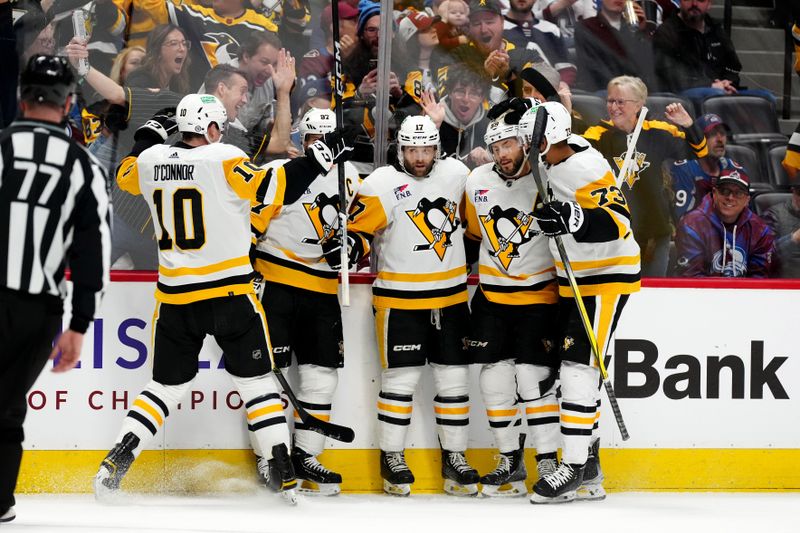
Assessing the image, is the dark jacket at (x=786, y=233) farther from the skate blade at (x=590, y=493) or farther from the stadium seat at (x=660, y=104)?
the skate blade at (x=590, y=493)

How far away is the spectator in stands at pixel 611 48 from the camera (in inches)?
212

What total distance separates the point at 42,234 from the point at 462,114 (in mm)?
2621

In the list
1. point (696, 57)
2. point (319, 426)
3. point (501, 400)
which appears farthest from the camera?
point (696, 57)

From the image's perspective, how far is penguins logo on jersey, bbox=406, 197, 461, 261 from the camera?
4.09 m

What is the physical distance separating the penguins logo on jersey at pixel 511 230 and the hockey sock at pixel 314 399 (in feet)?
2.49

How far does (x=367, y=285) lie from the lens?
4.21m

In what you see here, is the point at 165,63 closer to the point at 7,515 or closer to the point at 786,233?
the point at 7,515

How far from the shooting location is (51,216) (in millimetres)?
2877

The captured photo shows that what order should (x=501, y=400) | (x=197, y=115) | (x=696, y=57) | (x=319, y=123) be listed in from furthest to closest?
(x=696, y=57)
(x=319, y=123)
(x=501, y=400)
(x=197, y=115)

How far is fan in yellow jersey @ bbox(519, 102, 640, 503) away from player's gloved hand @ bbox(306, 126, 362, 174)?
612mm

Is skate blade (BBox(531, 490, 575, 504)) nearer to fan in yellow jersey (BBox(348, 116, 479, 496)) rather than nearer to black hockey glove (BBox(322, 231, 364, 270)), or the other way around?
fan in yellow jersey (BBox(348, 116, 479, 496))

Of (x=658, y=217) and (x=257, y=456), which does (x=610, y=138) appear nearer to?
(x=658, y=217)

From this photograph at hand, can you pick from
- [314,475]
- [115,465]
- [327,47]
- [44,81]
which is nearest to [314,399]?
[314,475]

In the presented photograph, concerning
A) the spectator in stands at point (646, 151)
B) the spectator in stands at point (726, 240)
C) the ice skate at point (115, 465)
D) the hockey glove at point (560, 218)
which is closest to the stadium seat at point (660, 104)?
the spectator in stands at point (646, 151)
